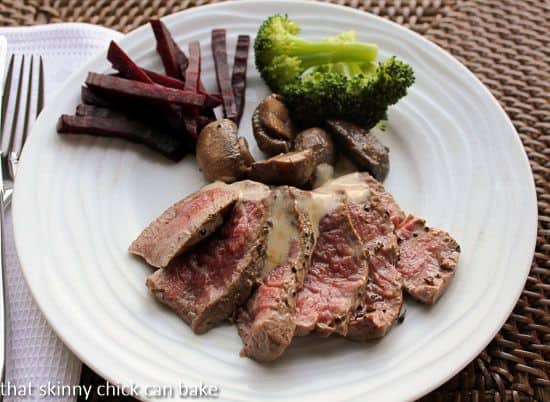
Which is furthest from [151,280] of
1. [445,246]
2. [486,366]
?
[486,366]

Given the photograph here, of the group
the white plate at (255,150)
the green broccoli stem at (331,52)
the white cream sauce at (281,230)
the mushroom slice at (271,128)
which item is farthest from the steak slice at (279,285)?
the green broccoli stem at (331,52)

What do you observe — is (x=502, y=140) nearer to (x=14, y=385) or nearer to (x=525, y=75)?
(x=525, y=75)

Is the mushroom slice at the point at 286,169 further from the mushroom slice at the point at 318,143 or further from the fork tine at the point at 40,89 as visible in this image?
the fork tine at the point at 40,89

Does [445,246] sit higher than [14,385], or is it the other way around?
[445,246]

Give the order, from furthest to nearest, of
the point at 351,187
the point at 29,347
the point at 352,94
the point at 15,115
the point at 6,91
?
the point at 6,91
the point at 15,115
the point at 352,94
the point at 351,187
the point at 29,347

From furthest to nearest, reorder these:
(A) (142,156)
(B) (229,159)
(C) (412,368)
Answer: (A) (142,156)
(B) (229,159)
(C) (412,368)

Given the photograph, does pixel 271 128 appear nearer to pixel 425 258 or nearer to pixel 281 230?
pixel 281 230

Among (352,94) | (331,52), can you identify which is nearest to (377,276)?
(352,94)

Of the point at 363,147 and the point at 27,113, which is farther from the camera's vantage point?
the point at 27,113

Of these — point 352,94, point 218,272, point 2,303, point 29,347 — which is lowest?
point 29,347
